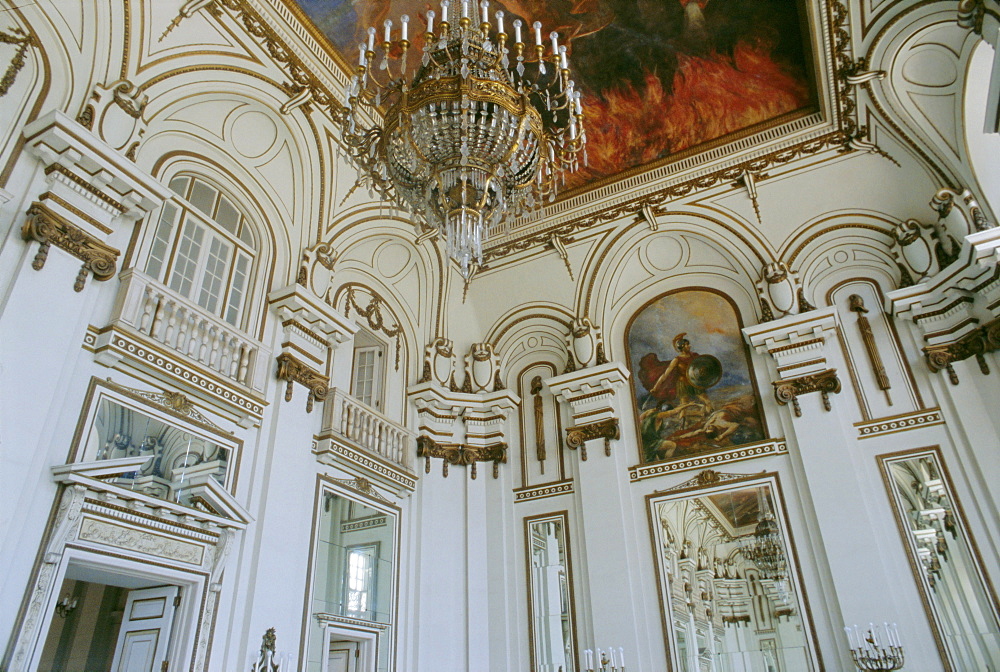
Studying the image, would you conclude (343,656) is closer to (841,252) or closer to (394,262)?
(394,262)

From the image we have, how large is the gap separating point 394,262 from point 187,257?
415cm

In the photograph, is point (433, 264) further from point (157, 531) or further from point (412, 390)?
point (157, 531)

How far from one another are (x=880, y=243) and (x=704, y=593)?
6.06 metres

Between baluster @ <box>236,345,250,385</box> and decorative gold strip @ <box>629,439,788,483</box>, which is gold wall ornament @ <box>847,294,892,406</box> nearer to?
decorative gold strip @ <box>629,439,788,483</box>

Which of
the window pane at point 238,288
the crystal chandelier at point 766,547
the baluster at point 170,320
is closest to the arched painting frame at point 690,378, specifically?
the crystal chandelier at point 766,547

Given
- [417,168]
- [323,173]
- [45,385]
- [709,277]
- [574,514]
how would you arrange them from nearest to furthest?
[45,385] → [417,168] → [323,173] → [574,514] → [709,277]

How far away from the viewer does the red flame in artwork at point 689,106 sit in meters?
10.5

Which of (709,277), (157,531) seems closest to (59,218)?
(157,531)

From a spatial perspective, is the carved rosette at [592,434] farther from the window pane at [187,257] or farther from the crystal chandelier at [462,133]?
the window pane at [187,257]

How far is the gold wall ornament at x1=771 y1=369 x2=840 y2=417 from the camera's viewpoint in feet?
34.0

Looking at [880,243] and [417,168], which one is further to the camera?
[880,243]

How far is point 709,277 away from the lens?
12.4 m

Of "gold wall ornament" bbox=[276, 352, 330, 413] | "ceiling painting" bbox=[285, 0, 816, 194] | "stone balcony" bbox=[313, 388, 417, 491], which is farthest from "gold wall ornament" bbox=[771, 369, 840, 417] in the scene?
"gold wall ornament" bbox=[276, 352, 330, 413]

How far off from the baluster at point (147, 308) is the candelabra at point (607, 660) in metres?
7.03
